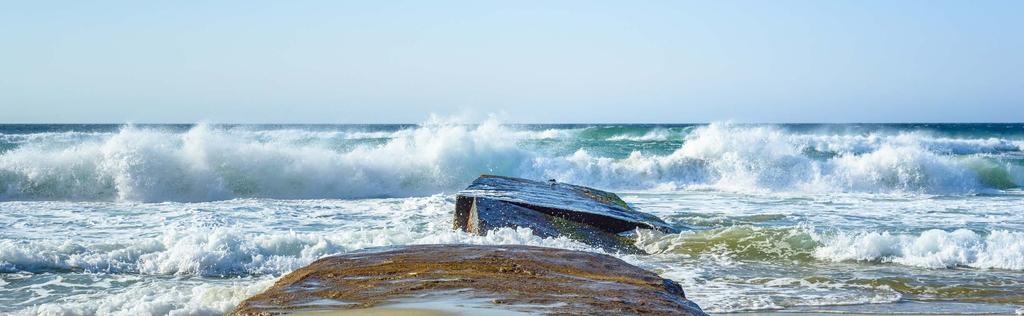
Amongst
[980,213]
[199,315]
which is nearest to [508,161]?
[980,213]

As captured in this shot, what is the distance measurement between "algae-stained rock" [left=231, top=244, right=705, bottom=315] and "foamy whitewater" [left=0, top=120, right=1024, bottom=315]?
189 centimetres

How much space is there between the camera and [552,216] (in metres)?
9.86

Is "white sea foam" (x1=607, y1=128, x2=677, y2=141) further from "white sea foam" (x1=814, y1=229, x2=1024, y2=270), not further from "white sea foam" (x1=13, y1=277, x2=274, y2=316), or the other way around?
"white sea foam" (x1=13, y1=277, x2=274, y2=316)

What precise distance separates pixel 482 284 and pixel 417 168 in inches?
721

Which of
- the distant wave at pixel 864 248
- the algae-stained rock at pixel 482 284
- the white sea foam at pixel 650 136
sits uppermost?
the algae-stained rock at pixel 482 284

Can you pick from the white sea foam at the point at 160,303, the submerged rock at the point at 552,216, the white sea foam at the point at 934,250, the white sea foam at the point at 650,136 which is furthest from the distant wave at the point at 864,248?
the white sea foam at the point at 650,136

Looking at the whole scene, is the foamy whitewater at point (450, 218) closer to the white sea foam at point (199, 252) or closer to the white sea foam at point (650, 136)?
the white sea foam at point (199, 252)

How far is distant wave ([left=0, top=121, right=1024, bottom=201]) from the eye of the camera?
1942 cm

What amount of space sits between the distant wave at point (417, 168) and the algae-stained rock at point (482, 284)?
1484 centimetres

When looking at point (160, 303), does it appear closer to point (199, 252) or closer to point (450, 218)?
point (199, 252)

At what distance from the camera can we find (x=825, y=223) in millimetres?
13086

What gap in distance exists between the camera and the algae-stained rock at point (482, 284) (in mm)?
3506

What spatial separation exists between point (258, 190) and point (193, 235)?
11.2 metres

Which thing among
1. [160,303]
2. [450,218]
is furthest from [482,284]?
[450,218]
